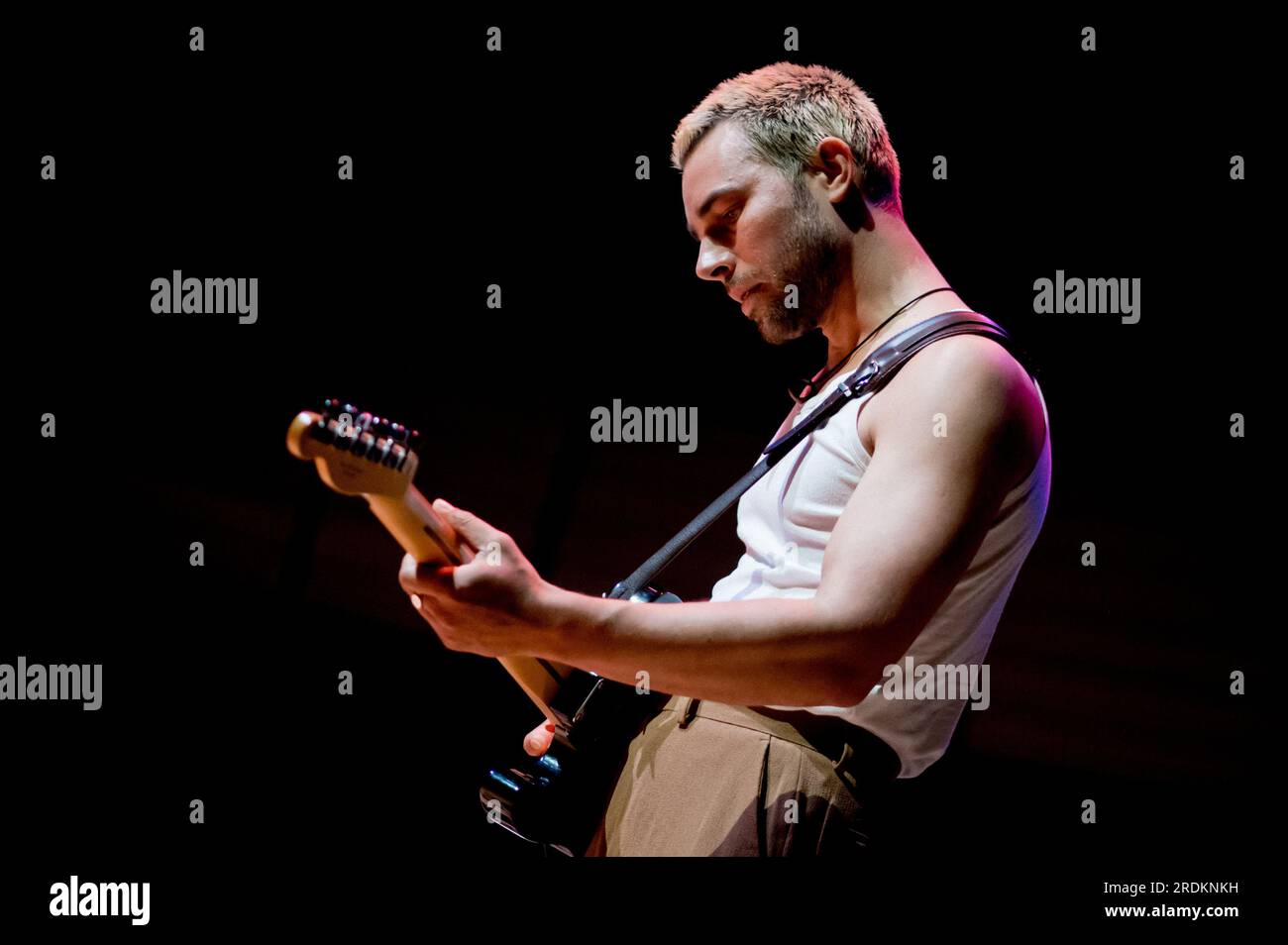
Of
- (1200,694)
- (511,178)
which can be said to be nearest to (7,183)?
(511,178)

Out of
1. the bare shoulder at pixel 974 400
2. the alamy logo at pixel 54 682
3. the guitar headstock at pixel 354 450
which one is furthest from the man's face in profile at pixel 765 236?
the alamy logo at pixel 54 682

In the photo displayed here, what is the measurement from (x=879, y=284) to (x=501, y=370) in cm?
323

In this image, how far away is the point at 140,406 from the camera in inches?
204

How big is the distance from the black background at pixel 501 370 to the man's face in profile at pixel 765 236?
2.20 meters

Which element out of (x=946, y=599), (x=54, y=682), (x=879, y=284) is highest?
(x=879, y=284)

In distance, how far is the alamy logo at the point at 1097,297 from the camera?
3.98 meters

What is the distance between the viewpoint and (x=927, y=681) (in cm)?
146

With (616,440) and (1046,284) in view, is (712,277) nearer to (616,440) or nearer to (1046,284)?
(1046,284)

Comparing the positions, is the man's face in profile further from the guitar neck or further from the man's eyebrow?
the guitar neck

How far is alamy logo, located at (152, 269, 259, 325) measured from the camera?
507 centimetres

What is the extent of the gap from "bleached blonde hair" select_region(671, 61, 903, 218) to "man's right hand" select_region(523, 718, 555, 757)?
1.10 meters

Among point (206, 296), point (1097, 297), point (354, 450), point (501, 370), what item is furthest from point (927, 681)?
point (206, 296)

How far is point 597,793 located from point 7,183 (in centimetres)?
491

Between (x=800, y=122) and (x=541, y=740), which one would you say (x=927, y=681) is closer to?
(x=541, y=740)
